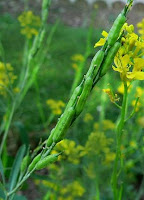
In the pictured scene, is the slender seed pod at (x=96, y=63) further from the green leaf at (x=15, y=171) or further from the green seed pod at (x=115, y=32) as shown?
the green leaf at (x=15, y=171)

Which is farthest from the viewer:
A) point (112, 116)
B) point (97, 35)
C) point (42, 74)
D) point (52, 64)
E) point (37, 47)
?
point (97, 35)

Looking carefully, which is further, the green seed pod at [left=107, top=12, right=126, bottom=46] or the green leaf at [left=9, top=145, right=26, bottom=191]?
the green leaf at [left=9, top=145, right=26, bottom=191]

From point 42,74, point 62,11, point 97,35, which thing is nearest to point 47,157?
point 42,74

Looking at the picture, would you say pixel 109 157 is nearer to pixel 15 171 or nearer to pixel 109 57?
pixel 15 171

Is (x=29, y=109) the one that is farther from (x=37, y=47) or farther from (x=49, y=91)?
(x=37, y=47)

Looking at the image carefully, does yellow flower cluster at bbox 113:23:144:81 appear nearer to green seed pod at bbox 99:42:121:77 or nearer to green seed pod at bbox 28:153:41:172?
green seed pod at bbox 99:42:121:77

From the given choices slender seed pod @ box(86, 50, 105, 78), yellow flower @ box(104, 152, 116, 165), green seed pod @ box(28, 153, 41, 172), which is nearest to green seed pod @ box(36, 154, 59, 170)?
green seed pod @ box(28, 153, 41, 172)

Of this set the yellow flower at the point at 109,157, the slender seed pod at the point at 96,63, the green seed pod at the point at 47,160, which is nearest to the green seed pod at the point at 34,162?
the green seed pod at the point at 47,160

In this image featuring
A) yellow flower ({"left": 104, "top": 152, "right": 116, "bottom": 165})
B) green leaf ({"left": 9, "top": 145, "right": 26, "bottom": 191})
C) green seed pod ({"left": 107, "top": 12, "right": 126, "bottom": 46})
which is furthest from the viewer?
yellow flower ({"left": 104, "top": 152, "right": 116, "bottom": 165})

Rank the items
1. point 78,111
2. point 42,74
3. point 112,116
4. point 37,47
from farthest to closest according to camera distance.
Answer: point 42,74 → point 112,116 → point 37,47 → point 78,111
